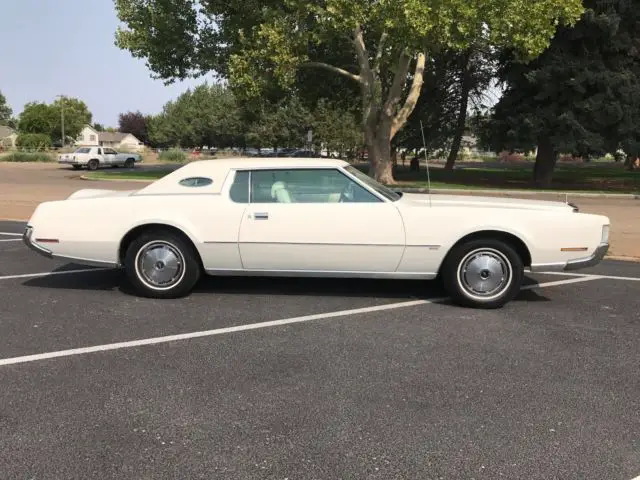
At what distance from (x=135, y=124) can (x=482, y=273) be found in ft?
380

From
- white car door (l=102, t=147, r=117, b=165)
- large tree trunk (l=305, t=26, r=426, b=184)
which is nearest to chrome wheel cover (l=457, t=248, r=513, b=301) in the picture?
large tree trunk (l=305, t=26, r=426, b=184)

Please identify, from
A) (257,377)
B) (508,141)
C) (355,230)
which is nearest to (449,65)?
(508,141)

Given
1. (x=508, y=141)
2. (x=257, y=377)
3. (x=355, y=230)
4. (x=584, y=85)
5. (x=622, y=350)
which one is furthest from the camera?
(x=508, y=141)

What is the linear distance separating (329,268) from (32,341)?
260 cm

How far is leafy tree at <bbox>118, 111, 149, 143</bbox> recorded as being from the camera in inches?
4389

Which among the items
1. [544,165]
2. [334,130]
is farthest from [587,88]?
[334,130]

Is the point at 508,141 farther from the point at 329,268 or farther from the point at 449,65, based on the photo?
the point at 329,268

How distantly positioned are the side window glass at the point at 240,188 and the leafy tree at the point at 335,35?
1179cm

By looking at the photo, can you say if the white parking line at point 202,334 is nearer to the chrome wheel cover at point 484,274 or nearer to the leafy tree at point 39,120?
the chrome wheel cover at point 484,274

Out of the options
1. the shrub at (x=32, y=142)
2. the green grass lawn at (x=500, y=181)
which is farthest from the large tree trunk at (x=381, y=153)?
the shrub at (x=32, y=142)

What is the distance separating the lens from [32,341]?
179 inches

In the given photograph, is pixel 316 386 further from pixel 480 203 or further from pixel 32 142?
pixel 32 142

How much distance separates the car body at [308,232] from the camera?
543 cm

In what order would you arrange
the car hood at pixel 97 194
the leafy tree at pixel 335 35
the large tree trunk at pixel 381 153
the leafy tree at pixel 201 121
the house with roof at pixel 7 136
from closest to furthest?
the car hood at pixel 97 194 → the leafy tree at pixel 335 35 → the large tree trunk at pixel 381 153 → the leafy tree at pixel 201 121 → the house with roof at pixel 7 136
